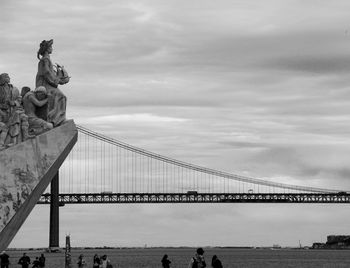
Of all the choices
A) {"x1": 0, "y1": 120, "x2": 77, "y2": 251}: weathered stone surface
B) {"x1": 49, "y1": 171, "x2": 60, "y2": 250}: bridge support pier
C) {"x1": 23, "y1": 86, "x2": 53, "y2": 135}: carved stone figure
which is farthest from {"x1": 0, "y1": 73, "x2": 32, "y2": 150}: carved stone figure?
{"x1": 49, "y1": 171, "x2": 60, "y2": 250}: bridge support pier

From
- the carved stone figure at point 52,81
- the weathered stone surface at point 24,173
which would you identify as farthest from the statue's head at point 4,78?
the weathered stone surface at point 24,173

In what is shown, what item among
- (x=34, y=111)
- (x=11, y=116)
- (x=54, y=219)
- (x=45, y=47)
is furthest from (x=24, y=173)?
(x=54, y=219)

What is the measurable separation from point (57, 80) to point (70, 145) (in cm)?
155

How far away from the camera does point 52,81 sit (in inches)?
983

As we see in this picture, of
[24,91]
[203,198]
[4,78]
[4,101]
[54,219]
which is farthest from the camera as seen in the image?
[203,198]

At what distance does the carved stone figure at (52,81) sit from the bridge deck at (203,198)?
55.5 meters

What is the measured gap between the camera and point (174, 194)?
292ft

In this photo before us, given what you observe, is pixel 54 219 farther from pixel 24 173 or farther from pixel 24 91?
pixel 24 173

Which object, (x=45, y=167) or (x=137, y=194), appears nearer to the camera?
(x=45, y=167)

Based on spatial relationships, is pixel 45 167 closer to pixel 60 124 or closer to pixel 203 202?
pixel 60 124

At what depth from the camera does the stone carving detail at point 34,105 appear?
23719mm

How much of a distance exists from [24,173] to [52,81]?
103 inches

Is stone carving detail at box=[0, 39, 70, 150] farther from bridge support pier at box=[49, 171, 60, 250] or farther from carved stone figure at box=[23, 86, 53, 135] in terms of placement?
bridge support pier at box=[49, 171, 60, 250]

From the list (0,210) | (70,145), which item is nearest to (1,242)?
(0,210)
